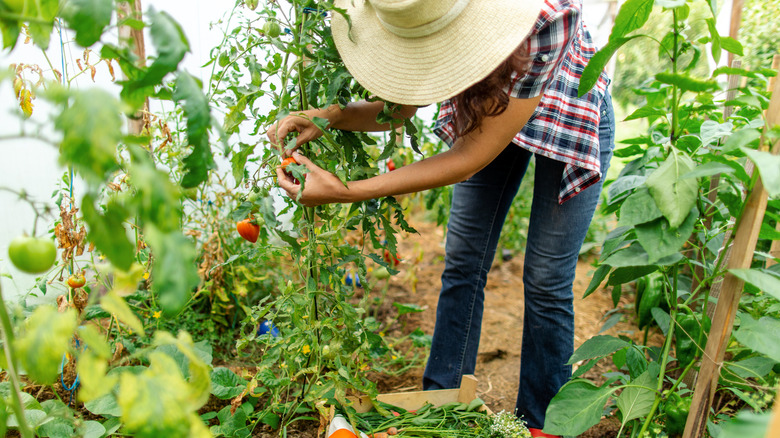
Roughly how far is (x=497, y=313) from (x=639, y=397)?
1.19 m

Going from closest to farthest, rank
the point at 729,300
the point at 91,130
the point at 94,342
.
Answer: the point at 91,130, the point at 94,342, the point at 729,300

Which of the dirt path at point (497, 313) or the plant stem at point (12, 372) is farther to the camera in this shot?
the dirt path at point (497, 313)

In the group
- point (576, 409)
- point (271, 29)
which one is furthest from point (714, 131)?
point (271, 29)

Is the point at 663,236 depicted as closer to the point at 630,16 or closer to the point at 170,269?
the point at 630,16

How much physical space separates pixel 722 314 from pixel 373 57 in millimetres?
806

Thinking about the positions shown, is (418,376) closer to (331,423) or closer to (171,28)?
(331,423)

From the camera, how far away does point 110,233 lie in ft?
1.56

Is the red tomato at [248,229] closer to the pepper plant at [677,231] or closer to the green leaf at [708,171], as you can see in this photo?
the pepper plant at [677,231]

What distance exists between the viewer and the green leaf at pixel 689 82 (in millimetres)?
819

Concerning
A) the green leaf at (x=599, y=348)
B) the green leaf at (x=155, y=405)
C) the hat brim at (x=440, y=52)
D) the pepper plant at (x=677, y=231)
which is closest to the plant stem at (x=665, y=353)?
the pepper plant at (x=677, y=231)

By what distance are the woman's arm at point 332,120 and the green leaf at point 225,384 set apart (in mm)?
630

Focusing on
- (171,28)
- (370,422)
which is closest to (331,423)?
(370,422)

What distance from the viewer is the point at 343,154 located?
1.18 metres

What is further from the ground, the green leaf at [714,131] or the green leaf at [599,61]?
the green leaf at [599,61]
